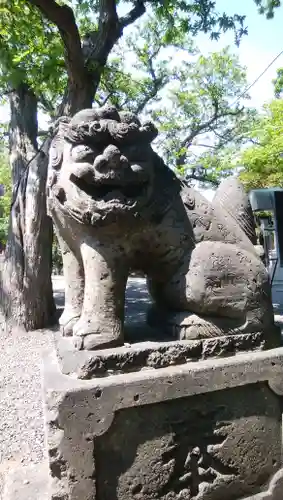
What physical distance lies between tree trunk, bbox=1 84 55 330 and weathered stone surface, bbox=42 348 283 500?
4139mm

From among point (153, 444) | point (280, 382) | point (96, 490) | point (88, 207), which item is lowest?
point (96, 490)

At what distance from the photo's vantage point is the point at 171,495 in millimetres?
1802

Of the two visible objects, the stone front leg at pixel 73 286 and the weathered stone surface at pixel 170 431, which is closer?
the weathered stone surface at pixel 170 431

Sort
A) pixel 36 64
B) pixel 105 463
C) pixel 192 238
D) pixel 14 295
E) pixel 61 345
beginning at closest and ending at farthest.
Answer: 1. pixel 105 463
2. pixel 61 345
3. pixel 192 238
4. pixel 36 64
5. pixel 14 295

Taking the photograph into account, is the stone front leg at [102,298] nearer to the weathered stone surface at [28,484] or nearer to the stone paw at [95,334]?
the stone paw at [95,334]

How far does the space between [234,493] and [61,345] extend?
100cm

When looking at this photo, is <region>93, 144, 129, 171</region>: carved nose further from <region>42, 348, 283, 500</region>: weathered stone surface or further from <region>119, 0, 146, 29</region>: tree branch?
<region>119, 0, 146, 29</region>: tree branch

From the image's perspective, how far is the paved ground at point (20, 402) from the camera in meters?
2.87

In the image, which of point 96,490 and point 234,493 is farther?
→ point 234,493

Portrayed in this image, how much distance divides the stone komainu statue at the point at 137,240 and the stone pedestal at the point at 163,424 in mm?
125

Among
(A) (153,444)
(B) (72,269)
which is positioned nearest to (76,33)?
(B) (72,269)

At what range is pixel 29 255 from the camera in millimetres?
6004

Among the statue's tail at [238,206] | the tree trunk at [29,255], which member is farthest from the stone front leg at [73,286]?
the tree trunk at [29,255]

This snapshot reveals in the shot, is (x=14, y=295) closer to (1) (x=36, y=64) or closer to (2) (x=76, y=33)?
(1) (x=36, y=64)
